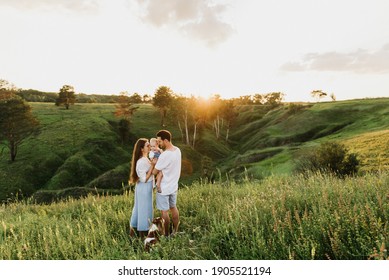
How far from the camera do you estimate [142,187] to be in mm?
8922

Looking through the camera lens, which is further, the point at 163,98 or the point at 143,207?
the point at 163,98

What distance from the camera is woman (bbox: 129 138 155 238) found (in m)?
8.62

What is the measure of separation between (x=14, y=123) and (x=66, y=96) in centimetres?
3183

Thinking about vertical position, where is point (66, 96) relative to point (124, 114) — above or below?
above

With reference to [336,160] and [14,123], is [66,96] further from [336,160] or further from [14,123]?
[336,160]

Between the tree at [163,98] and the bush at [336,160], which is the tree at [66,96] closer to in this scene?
the tree at [163,98]

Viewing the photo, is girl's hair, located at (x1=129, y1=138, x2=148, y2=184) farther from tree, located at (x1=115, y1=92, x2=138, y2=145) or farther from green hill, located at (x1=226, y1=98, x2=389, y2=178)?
tree, located at (x1=115, y1=92, x2=138, y2=145)

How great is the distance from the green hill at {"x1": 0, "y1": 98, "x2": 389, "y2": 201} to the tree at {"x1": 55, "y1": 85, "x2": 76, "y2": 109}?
3.65 metres

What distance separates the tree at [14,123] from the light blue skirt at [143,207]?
6756 cm

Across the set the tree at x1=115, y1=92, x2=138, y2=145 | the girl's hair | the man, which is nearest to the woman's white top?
the girl's hair

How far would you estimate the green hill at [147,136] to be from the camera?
5072 centimetres

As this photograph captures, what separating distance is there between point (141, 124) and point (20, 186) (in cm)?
4457

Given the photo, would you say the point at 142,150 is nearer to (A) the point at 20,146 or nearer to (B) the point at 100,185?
(B) the point at 100,185

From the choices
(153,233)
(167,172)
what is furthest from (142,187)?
(153,233)
